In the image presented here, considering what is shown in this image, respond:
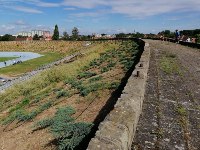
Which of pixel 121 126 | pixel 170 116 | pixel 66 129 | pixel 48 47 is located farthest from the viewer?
pixel 48 47

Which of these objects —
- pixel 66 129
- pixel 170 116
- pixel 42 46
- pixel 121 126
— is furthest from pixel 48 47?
pixel 121 126

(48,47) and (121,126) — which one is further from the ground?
(121,126)

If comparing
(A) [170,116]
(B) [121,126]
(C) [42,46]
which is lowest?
(C) [42,46]

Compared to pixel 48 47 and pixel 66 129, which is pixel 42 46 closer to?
pixel 48 47

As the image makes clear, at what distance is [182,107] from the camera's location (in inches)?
306

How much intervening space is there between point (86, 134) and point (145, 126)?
5.48ft

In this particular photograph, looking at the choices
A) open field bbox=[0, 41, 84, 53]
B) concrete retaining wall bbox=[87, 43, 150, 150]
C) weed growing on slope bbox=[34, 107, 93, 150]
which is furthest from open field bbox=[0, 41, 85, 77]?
concrete retaining wall bbox=[87, 43, 150, 150]

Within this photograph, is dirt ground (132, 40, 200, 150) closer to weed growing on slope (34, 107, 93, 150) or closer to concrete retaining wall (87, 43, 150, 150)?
concrete retaining wall (87, 43, 150, 150)

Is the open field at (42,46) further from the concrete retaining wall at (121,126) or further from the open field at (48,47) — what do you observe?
the concrete retaining wall at (121,126)

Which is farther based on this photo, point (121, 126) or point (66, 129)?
point (66, 129)

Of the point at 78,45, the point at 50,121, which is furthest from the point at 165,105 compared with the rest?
the point at 78,45

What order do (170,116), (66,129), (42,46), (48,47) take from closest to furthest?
(170,116) → (66,129) → (48,47) → (42,46)

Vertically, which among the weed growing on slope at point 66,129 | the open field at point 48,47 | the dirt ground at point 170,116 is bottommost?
the open field at point 48,47

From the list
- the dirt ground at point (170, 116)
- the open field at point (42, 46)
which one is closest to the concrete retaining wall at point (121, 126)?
the dirt ground at point (170, 116)
